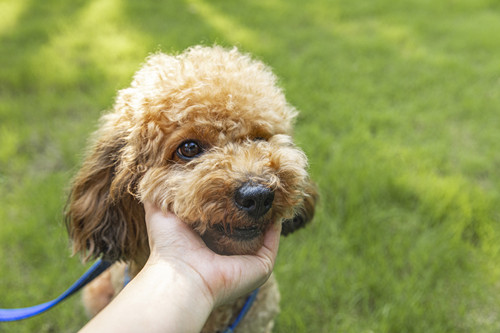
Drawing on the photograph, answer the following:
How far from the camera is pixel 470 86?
443cm

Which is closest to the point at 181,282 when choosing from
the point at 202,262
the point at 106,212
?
the point at 202,262

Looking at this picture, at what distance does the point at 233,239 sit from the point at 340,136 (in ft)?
7.86

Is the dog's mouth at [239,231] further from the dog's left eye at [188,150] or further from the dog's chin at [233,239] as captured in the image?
the dog's left eye at [188,150]

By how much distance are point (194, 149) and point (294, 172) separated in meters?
0.42

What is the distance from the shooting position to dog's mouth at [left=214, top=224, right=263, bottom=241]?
1.43 meters

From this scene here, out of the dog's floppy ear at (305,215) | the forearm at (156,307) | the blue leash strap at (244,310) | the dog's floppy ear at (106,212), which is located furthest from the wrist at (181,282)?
the dog's floppy ear at (305,215)

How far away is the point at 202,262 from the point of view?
138 centimetres

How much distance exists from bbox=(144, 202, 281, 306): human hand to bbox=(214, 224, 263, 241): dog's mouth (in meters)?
0.07

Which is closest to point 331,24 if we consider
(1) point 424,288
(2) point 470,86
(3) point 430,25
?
(3) point 430,25

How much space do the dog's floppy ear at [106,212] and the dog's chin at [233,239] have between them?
43 centimetres

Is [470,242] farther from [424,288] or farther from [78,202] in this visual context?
[78,202]

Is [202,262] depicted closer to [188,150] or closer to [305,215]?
[188,150]

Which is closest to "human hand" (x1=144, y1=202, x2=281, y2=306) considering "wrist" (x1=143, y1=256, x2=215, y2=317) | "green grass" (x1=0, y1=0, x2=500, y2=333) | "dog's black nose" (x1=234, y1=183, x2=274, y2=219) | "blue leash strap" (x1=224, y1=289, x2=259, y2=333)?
"wrist" (x1=143, y1=256, x2=215, y2=317)

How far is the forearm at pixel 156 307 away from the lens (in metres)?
1.09
